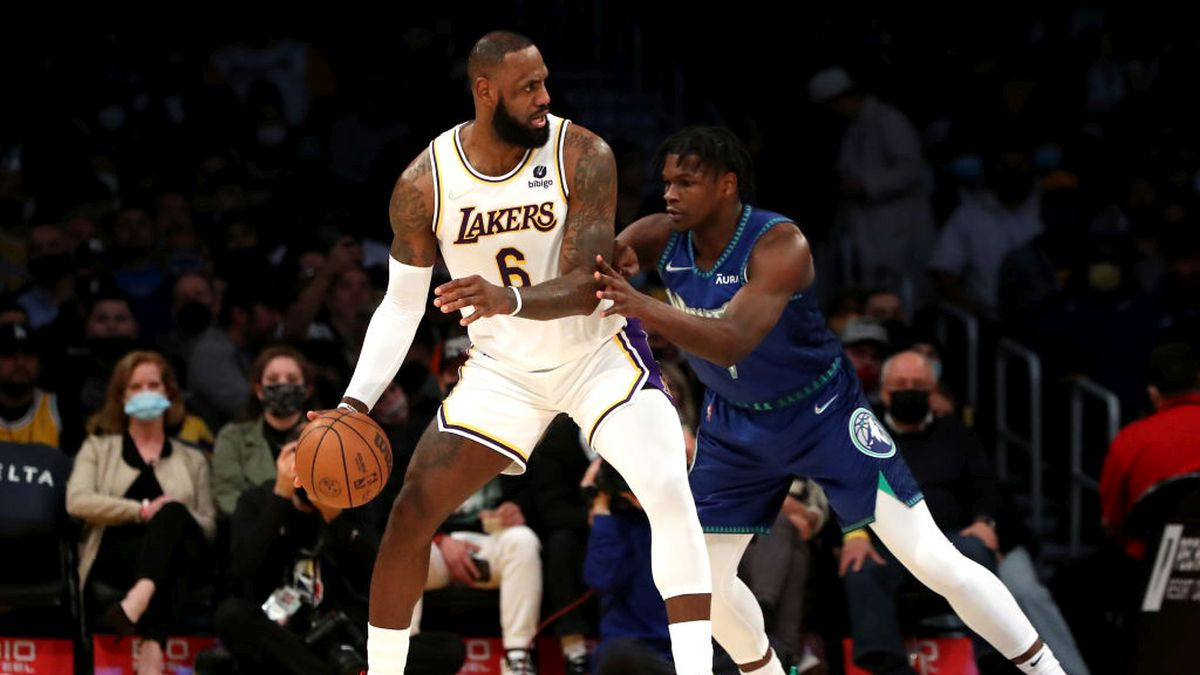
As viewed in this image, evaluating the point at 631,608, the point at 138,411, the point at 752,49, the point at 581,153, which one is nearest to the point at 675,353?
the point at 631,608

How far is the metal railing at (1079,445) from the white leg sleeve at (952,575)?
3.36 meters

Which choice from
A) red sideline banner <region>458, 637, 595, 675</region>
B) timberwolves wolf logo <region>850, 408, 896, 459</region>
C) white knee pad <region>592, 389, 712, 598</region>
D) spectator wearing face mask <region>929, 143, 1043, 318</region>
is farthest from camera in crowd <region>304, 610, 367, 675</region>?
spectator wearing face mask <region>929, 143, 1043, 318</region>

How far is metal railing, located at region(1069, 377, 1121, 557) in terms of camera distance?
363 inches

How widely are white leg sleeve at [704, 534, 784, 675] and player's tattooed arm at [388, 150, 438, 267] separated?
1317 mm

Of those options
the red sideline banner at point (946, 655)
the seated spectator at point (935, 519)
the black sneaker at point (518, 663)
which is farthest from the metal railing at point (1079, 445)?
the black sneaker at point (518, 663)

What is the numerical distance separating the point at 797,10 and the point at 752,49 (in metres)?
0.39

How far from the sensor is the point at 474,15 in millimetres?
12656

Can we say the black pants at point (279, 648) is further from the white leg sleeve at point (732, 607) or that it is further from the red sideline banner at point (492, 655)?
the white leg sleeve at point (732, 607)

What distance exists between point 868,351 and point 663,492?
3649 mm

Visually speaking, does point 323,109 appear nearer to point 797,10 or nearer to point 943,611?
point 797,10

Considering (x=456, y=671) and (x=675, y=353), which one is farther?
(x=675, y=353)

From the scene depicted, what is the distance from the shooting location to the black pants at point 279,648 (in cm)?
729

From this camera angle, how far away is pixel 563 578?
7668mm

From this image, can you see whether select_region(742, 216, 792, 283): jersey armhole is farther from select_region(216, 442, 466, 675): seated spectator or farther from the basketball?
select_region(216, 442, 466, 675): seated spectator
